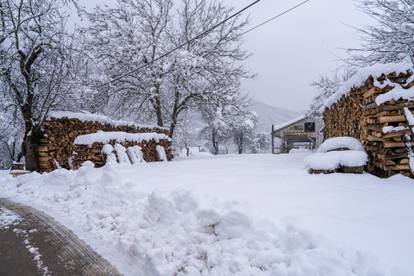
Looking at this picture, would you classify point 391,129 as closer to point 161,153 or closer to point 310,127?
point 161,153

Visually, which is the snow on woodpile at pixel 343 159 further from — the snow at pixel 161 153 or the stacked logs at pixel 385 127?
the snow at pixel 161 153

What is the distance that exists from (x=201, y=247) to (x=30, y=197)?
5269mm

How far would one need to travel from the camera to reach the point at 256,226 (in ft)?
8.93

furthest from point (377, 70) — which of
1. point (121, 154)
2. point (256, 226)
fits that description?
point (121, 154)

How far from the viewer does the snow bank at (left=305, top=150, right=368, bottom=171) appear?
5.51 meters

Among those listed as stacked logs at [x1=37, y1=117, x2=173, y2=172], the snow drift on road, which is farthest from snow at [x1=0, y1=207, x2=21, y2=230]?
stacked logs at [x1=37, y1=117, x2=173, y2=172]

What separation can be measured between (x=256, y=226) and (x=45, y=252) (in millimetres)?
2445

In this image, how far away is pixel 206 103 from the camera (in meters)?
16.0

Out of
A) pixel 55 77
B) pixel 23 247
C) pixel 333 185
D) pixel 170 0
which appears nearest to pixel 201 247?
pixel 23 247

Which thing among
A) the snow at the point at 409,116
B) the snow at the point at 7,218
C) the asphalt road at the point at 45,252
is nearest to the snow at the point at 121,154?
the snow at the point at 7,218

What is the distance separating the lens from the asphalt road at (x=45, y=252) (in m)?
2.75

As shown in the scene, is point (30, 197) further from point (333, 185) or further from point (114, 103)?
point (114, 103)

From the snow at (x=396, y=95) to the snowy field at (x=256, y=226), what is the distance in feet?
4.60

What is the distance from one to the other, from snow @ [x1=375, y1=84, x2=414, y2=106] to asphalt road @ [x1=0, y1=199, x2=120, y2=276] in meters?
5.14
